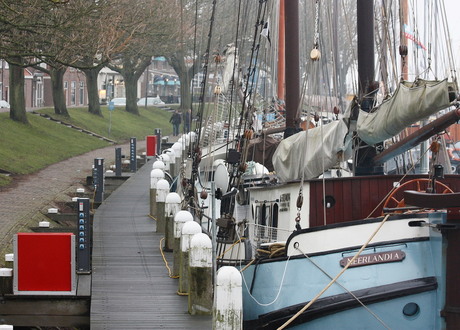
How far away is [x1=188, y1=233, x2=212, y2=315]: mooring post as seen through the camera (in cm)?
1634

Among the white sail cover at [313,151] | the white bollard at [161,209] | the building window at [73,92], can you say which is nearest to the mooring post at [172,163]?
the white bollard at [161,209]

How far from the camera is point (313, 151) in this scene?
20203mm

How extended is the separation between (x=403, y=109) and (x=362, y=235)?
6.55ft

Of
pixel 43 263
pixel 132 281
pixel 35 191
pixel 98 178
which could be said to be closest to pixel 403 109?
pixel 132 281

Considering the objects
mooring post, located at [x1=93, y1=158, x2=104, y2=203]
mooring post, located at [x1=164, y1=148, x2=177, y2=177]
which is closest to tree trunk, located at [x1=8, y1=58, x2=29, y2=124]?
mooring post, located at [x1=164, y1=148, x2=177, y2=177]

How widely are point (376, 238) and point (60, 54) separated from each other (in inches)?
706

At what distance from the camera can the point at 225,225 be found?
2062cm

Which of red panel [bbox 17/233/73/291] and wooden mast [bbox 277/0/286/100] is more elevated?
wooden mast [bbox 277/0/286/100]

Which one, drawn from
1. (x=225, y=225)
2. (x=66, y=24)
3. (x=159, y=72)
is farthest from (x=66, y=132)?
(x=159, y=72)

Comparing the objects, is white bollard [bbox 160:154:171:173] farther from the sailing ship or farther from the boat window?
the boat window

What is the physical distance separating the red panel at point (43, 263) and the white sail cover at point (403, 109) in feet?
16.9

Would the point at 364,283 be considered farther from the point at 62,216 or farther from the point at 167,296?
the point at 62,216

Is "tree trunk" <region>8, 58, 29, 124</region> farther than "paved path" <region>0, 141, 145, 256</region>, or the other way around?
"tree trunk" <region>8, 58, 29, 124</region>

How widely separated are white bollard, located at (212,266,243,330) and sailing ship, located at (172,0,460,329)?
2.15m
